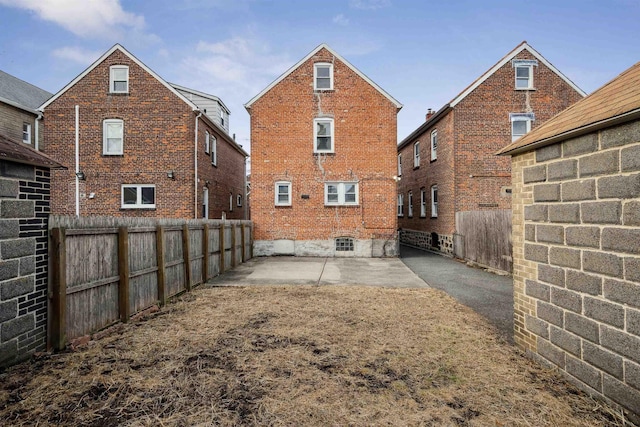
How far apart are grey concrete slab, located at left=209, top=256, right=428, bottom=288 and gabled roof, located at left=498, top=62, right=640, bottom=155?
5.73 meters

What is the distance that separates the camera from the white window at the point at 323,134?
16.2 m

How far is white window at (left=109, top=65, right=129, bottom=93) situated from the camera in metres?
15.8

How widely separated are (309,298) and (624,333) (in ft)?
18.5

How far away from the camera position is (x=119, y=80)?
52.0 feet

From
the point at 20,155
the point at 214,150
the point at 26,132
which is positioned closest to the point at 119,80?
the point at 214,150

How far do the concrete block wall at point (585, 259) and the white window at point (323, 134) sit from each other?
A: 12151 millimetres

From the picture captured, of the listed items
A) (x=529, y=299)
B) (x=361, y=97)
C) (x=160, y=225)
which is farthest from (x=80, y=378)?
(x=361, y=97)

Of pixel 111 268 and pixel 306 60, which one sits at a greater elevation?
pixel 306 60

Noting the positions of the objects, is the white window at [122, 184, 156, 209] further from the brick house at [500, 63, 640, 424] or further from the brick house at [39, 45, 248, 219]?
the brick house at [500, 63, 640, 424]

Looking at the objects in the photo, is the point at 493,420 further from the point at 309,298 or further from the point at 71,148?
the point at 71,148

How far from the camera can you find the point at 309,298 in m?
7.72

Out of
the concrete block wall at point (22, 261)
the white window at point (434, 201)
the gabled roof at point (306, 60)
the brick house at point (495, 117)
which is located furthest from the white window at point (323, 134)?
the concrete block wall at point (22, 261)

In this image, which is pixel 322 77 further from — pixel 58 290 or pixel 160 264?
pixel 58 290

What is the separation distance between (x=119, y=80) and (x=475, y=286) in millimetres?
17507
